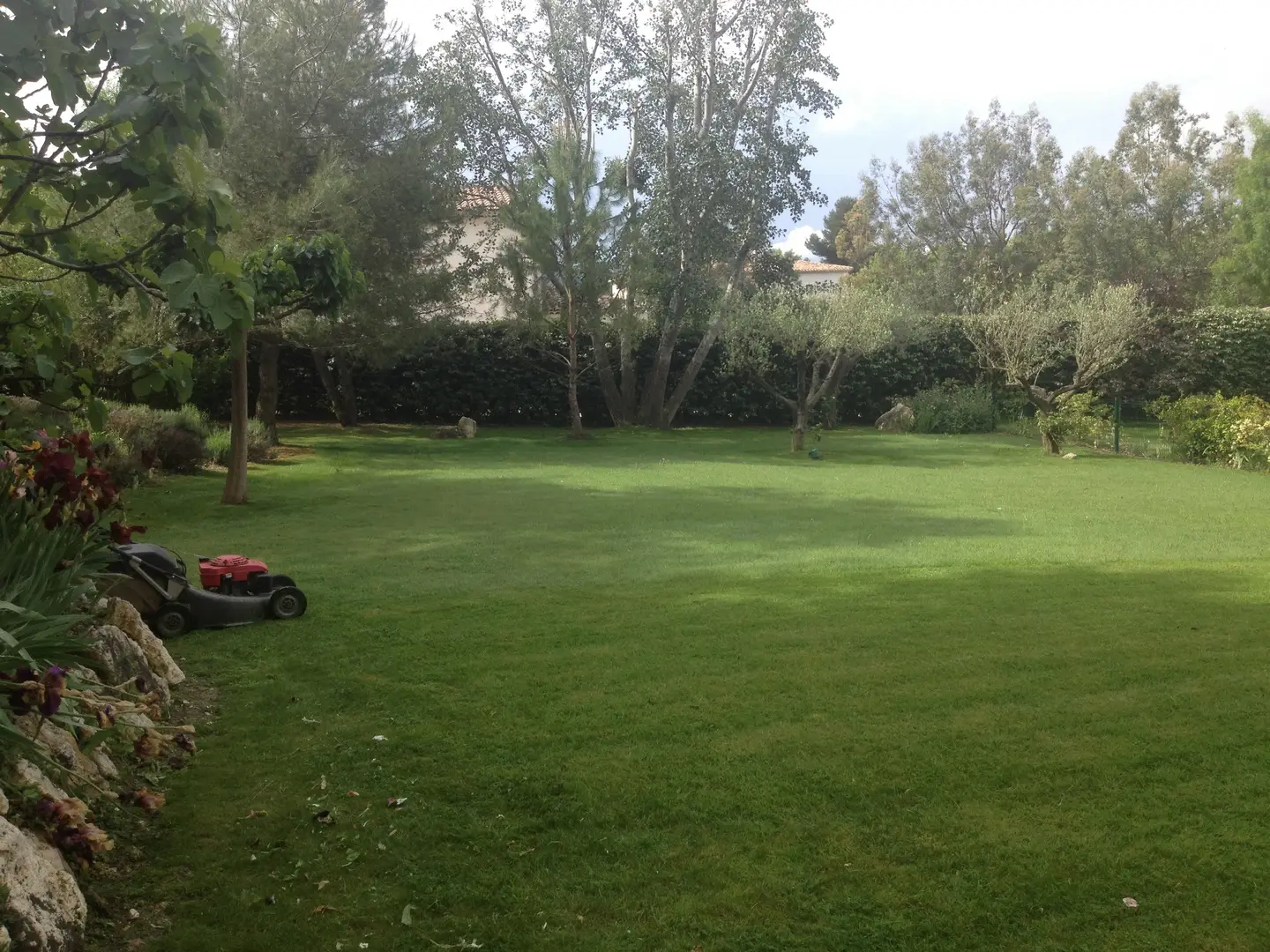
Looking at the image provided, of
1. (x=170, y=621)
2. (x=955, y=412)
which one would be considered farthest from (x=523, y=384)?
(x=170, y=621)

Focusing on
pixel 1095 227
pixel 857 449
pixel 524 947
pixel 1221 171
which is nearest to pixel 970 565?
pixel 524 947

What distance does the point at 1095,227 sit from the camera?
1506 inches

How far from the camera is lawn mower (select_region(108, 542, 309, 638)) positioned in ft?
18.8

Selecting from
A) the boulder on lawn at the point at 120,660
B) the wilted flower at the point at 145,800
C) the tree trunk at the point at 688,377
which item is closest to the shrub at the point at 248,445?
the tree trunk at the point at 688,377

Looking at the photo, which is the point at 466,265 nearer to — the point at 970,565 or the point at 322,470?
the point at 322,470

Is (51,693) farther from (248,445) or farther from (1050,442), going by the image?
(1050,442)

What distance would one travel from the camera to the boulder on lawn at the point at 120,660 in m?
4.30

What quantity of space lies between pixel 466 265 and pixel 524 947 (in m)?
20.5

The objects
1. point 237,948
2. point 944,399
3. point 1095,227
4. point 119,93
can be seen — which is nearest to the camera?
point 237,948

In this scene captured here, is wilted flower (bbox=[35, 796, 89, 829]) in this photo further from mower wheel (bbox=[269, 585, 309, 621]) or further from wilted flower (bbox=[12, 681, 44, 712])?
mower wheel (bbox=[269, 585, 309, 621])

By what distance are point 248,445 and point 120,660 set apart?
1130 cm

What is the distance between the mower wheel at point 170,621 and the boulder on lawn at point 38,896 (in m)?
3.18

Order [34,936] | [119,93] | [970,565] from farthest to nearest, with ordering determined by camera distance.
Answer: [970,565] → [119,93] → [34,936]

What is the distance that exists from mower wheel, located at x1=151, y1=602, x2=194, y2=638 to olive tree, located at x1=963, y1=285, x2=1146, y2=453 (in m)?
15.9
